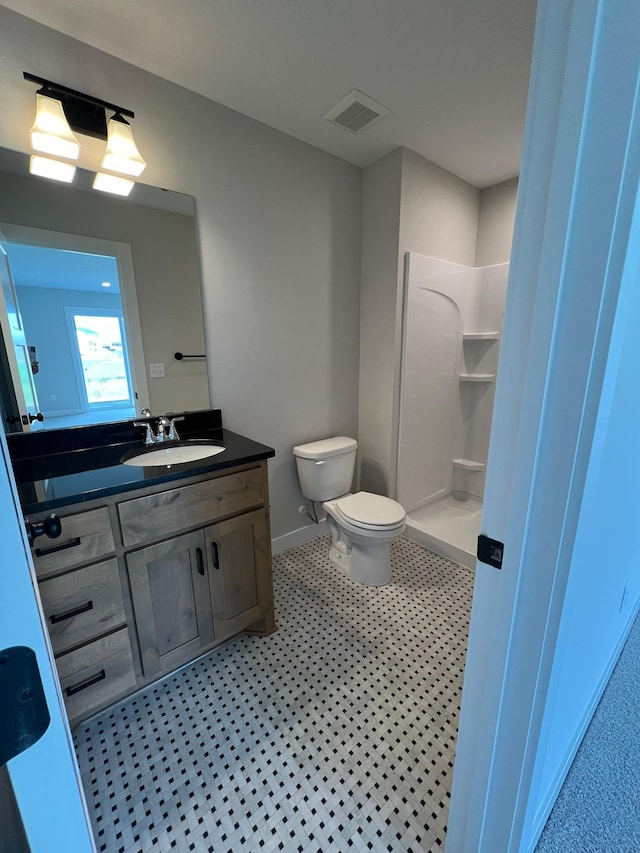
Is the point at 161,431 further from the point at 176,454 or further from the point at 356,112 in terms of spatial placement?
the point at 356,112

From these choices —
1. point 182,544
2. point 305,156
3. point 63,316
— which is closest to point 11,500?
point 182,544

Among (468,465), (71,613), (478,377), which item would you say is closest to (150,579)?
(71,613)

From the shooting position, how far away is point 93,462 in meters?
1.37

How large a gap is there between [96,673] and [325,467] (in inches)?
55.0

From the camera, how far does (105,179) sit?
1498mm

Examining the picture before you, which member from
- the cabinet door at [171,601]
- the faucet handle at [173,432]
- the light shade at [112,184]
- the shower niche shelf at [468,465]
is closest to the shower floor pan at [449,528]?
the shower niche shelf at [468,465]

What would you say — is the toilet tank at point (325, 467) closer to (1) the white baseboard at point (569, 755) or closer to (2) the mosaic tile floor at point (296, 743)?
(2) the mosaic tile floor at point (296, 743)

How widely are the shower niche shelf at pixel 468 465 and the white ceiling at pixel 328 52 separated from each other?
215cm

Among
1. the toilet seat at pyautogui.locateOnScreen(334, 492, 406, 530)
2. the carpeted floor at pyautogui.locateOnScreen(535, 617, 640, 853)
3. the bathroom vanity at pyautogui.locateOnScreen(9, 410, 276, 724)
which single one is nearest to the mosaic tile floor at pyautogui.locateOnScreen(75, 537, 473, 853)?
the bathroom vanity at pyautogui.locateOnScreen(9, 410, 276, 724)

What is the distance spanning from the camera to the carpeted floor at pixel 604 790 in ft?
3.20

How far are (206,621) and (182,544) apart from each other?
380 millimetres

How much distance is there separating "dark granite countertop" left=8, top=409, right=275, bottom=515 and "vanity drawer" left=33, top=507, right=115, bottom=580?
0.07 meters

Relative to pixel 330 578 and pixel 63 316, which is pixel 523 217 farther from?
pixel 330 578

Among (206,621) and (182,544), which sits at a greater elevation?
(182,544)
